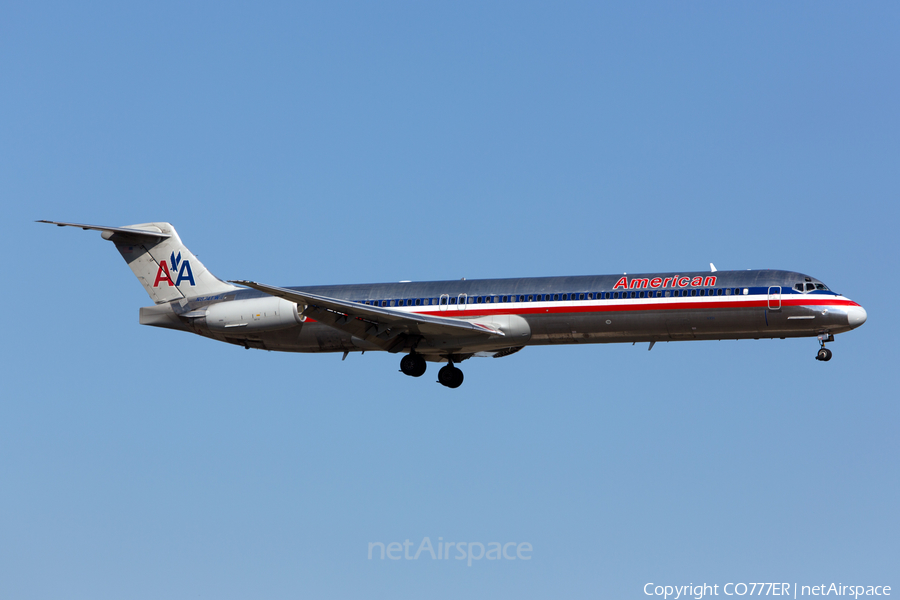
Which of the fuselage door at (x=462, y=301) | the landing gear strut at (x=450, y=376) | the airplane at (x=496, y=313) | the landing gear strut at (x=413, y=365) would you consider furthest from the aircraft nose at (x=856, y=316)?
the landing gear strut at (x=413, y=365)

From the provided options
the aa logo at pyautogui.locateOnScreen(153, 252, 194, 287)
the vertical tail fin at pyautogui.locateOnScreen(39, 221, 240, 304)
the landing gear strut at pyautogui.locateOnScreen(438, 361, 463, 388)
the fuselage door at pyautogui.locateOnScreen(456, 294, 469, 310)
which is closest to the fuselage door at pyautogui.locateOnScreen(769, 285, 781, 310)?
the fuselage door at pyautogui.locateOnScreen(456, 294, 469, 310)

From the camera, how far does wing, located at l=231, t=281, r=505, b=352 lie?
3622 centimetres

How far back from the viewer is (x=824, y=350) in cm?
3509

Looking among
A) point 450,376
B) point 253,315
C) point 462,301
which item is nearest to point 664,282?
point 462,301

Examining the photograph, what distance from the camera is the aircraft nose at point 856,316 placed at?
34.8 meters

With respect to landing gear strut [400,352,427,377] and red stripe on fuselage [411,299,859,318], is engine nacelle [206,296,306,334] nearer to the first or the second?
landing gear strut [400,352,427,377]

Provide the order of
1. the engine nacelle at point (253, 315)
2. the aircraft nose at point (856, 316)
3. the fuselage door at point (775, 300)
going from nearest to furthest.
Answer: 1. the aircraft nose at point (856, 316)
2. the fuselage door at point (775, 300)
3. the engine nacelle at point (253, 315)

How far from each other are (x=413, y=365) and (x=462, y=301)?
292cm

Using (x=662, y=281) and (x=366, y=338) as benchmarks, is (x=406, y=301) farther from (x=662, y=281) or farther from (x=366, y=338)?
(x=662, y=281)

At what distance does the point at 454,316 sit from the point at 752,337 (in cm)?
995

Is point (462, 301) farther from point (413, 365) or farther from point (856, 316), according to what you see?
point (856, 316)

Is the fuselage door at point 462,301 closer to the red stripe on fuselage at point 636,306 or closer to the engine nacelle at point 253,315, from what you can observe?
the red stripe on fuselage at point 636,306

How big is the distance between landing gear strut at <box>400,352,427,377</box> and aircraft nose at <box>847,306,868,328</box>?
46.7 ft

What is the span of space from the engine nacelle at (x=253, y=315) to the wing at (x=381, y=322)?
5.84 ft
